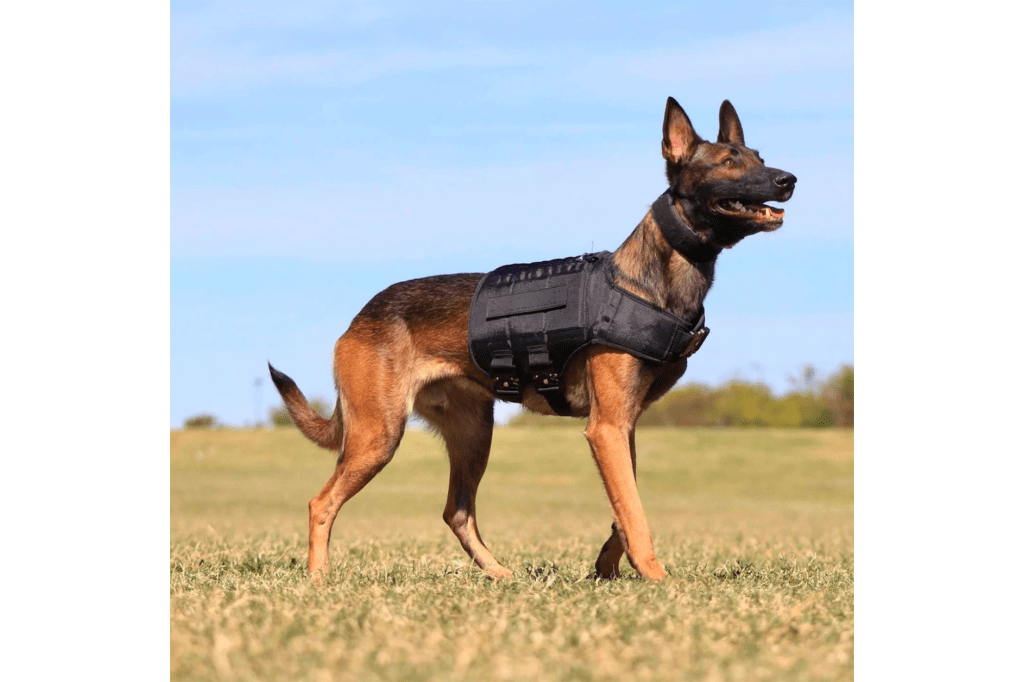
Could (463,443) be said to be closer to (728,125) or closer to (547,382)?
(547,382)

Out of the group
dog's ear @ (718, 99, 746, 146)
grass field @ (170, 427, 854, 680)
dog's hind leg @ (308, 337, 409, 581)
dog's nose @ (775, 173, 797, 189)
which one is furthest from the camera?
dog's hind leg @ (308, 337, 409, 581)

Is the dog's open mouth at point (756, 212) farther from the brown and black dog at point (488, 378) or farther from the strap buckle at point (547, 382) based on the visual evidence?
the strap buckle at point (547, 382)

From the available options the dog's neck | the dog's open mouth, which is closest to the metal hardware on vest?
the dog's neck

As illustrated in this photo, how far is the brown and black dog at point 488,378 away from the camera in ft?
20.6

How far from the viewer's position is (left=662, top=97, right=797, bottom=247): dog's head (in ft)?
20.3

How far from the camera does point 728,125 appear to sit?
686 cm

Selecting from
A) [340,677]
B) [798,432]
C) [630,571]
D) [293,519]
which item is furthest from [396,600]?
[798,432]

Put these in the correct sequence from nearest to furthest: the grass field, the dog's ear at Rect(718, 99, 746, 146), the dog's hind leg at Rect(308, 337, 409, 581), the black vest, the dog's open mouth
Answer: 1. the grass field
2. the dog's open mouth
3. the black vest
4. the dog's ear at Rect(718, 99, 746, 146)
5. the dog's hind leg at Rect(308, 337, 409, 581)

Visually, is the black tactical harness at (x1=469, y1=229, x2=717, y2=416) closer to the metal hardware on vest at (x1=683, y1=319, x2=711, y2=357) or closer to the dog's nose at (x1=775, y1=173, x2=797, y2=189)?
the metal hardware on vest at (x1=683, y1=319, x2=711, y2=357)

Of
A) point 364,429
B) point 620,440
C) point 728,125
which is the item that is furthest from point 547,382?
point 728,125

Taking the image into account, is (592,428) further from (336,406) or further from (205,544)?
(205,544)

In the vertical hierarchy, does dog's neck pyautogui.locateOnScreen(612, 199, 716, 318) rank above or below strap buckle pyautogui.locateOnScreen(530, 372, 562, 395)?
above

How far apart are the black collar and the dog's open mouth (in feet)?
0.85

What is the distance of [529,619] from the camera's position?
193 inches
